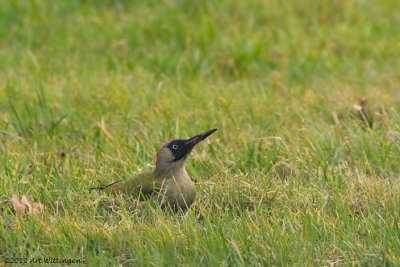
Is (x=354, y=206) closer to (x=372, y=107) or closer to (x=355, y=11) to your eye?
(x=372, y=107)

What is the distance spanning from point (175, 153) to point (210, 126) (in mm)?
1202

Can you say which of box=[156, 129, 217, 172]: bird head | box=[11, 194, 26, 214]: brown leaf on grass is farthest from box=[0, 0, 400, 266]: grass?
box=[156, 129, 217, 172]: bird head

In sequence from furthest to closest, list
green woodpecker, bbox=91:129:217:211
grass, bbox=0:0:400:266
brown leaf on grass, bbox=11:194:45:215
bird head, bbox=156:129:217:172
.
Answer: bird head, bbox=156:129:217:172, green woodpecker, bbox=91:129:217:211, brown leaf on grass, bbox=11:194:45:215, grass, bbox=0:0:400:266

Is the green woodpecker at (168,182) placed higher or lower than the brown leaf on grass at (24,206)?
lower

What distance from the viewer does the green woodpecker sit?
408cm

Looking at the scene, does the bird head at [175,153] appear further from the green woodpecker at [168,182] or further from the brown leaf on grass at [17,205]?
the brown leaf on grass at [17,205]

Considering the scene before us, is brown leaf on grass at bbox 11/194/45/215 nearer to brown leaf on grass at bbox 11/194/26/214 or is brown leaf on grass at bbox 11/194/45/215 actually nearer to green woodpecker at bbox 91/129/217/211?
brown leaf on grass at bbox 11/194/26/214

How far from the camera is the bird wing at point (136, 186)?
416 centimetres

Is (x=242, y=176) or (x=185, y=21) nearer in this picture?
(x=242, y=176)


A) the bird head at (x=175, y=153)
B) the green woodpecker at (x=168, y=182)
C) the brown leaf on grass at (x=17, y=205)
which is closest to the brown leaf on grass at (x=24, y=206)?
the brown leaf on grass at (x=17, y=205)

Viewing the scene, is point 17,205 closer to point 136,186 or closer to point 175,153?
point 136,186

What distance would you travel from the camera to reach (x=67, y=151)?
16.7 feet

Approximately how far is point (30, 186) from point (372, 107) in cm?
296

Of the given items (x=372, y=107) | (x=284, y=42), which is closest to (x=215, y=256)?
(x=372, y=107)
